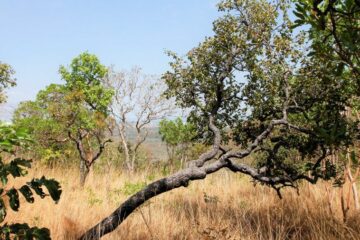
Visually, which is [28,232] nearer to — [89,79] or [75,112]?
[75,112]

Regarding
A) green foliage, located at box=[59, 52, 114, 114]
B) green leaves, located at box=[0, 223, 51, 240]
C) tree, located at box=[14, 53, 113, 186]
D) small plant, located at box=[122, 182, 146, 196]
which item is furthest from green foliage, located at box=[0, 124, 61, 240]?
green foliage, located at box=[59, 52, 114, 114]

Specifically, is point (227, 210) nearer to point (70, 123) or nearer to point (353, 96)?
point (353, 96)

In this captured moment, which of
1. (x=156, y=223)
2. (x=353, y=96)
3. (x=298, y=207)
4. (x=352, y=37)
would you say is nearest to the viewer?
(x=352, y=37)

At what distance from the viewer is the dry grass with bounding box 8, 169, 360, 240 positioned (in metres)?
4.91

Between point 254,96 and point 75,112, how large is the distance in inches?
371

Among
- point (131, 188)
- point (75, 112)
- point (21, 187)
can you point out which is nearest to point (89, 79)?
point (75, 112)

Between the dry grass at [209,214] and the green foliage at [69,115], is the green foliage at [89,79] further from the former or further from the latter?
the dry grass at [209,214]

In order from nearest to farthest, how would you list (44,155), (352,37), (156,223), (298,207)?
(352,37) < (156,223) < (298,207) < (44,155)

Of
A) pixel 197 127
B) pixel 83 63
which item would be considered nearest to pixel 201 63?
pixel 197 127

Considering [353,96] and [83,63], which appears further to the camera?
[83,63]

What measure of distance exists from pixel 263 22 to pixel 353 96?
160 centimetres

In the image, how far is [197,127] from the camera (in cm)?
596

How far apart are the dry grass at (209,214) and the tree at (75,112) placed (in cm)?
293

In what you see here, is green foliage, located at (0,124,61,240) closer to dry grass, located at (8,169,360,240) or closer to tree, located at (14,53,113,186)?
dry grass, located at (8,169,360,240)
